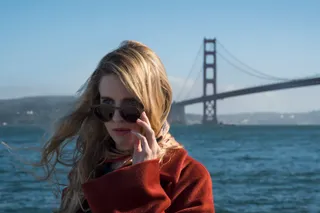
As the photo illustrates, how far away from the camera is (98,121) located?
1.26 meters

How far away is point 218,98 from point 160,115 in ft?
102

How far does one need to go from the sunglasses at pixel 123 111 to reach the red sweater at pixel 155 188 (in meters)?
Result: 0.10

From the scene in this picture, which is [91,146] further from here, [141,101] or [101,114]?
[141,101]

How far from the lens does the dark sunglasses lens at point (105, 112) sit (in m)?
1.11

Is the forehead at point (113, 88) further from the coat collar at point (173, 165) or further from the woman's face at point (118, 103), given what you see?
the coat collar at point (173, 165)

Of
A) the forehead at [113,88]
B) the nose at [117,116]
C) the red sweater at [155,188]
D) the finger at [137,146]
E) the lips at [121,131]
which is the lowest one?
the red sweater at [155,188]

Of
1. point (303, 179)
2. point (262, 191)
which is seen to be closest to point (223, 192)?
point (262, 191)

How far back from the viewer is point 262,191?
7418 mm

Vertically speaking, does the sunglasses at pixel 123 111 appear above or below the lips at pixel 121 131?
above

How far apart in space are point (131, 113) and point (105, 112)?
0.09m

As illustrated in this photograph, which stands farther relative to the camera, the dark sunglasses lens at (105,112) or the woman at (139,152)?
the dark sunglasses lens at (105,112)

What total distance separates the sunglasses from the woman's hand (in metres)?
0.02

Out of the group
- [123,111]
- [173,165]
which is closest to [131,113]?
[123,111]

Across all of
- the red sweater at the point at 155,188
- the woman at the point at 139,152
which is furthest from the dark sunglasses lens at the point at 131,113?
the red sweater at the point at 155,188
